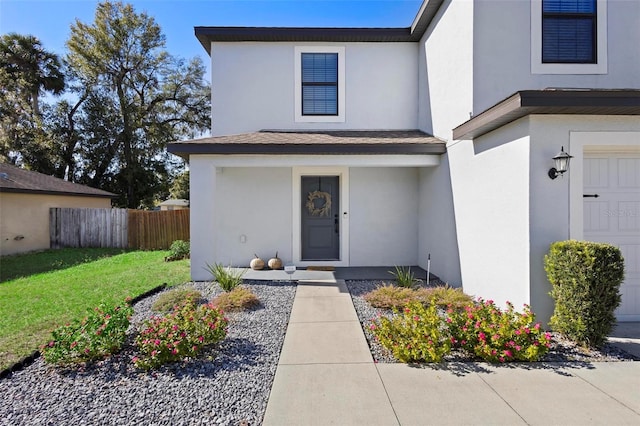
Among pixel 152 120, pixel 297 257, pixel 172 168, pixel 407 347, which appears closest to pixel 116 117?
pixel 152 120

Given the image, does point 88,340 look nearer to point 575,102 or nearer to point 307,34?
point 575,102

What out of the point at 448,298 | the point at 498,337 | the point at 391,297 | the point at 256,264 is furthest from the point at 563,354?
the point at 256,264

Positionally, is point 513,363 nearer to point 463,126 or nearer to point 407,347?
point 407,347

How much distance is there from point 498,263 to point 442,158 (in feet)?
9.00

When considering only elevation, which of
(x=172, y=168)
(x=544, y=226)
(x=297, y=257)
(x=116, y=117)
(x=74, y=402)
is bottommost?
(x=74, y=402)

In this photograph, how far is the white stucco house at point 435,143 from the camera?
414 centimetres

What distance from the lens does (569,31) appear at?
566 cm

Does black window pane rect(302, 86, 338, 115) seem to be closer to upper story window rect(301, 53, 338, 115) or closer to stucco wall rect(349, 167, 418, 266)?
upper story window rect(301, 53, 338, 115)

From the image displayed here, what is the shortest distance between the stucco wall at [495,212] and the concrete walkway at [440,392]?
128cm

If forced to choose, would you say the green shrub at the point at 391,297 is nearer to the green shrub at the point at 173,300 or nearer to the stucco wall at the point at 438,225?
the stucco wall at the point at 438,225

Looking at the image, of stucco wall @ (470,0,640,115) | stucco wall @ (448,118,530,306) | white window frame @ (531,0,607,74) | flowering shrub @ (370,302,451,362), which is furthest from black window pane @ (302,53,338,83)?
flowering shrub @ (370,302,451,362)

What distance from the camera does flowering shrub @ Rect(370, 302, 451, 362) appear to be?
334 centimetres

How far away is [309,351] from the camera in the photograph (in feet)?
12.0

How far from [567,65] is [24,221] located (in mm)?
16879
